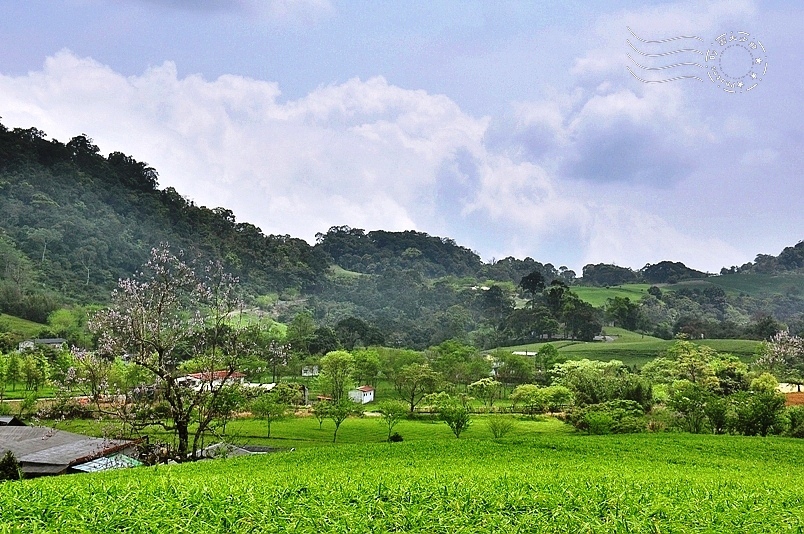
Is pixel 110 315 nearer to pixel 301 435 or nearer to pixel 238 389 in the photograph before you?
pixel 238 389

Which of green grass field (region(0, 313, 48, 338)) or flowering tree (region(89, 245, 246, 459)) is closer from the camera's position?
flowering tree (region(89, 245, 246, 459))

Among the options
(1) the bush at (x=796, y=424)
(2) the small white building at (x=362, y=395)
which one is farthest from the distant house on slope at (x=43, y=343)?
(1) the bush at (x=796, y=424)

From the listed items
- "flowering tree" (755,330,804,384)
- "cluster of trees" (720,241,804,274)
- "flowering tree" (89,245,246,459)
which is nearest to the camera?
"flowering tree" (89,245,246,459)

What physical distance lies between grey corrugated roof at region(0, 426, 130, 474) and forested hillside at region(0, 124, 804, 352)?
40.8 metres

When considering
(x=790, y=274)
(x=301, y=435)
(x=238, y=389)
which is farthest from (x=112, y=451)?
(x=790, y=274)

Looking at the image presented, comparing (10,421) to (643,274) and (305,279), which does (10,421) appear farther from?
(643,274)

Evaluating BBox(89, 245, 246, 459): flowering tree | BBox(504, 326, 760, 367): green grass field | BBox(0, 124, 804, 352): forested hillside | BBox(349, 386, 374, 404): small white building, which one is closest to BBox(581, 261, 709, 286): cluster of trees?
BBox(0, 124, 804, 352): forested hillside

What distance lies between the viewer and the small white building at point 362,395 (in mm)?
47528

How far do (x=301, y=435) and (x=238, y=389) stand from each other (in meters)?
14.9

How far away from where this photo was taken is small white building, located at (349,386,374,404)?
156ft

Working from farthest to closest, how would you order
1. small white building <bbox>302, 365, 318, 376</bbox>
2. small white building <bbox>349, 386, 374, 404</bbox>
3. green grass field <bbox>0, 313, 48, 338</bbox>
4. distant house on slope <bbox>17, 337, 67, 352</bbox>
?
green grass field <bbox>0, 313, 48, 338</bbox>
small white building <bbox>302, 365, 318, 376</bbox>
distant house on slope <bbox>17, 337, 67, 352</bbox>
small white building <bbox>349, 386, 374, 404</bbox>

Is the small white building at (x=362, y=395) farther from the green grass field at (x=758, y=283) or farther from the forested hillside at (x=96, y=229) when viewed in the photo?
the green grass field at (x=758, y=283)

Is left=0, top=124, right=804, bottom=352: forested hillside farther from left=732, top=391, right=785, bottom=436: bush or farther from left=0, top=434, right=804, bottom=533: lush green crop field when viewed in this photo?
left=0, top=434, right=804, bottom=533: lush green crop field

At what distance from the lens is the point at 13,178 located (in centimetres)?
9138
